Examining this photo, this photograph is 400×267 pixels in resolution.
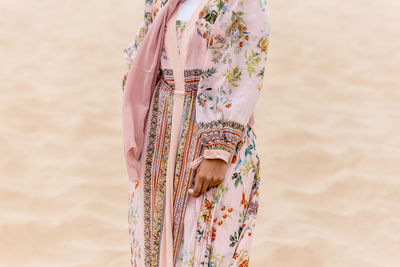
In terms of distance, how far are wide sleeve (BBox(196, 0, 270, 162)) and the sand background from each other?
1.88 meters

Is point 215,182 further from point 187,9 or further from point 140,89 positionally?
point 187,9

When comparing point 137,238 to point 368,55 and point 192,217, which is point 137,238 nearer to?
point 192,217

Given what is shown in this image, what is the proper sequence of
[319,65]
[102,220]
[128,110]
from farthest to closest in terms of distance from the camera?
1. [319,65]
2. [102,220]
3. [128,110]

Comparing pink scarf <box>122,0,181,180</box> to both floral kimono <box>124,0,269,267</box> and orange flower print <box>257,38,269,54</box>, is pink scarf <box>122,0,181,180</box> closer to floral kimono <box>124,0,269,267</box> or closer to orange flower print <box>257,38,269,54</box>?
floral kimono <box>124,0,269,267</box>

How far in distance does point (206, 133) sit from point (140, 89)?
0.38m

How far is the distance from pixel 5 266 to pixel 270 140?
254cm

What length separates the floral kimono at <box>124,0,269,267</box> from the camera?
2.04 meters

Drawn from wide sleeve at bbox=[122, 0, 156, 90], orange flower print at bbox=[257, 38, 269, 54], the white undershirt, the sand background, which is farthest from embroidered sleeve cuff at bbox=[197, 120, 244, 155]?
the sand background

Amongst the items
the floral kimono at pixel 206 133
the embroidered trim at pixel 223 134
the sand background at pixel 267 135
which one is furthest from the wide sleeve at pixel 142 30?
the sand background at pixel 267 135

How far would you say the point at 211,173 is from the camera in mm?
2047

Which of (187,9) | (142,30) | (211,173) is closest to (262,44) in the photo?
(187,9)

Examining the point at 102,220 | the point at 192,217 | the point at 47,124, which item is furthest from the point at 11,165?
the point at 192,217

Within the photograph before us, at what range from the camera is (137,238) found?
92.1 inches

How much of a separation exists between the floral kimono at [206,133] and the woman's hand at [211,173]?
25mm
